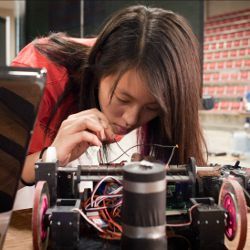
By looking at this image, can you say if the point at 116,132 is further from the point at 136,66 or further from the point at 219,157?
the point at 219,157

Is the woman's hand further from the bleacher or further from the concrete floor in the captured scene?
the bleacher

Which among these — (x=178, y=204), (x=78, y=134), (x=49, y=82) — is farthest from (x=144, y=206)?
(x=49, y=82)

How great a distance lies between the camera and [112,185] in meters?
0.71

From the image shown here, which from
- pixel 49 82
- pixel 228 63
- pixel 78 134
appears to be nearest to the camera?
pixel 78 134

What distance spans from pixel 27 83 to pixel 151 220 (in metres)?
0.24

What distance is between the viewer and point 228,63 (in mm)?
2914

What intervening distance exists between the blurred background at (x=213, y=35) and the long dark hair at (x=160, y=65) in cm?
110

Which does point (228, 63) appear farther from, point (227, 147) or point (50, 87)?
point (50, 87)

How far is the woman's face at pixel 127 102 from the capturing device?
35.2 inches

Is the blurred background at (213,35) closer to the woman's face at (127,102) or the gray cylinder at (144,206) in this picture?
the woman's face at (127,102)

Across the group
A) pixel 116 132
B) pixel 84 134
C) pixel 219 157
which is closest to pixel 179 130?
pixel 116 132

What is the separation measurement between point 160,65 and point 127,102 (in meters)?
0.13

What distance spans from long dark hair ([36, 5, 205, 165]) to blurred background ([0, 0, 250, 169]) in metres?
1.10

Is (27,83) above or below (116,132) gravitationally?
above
